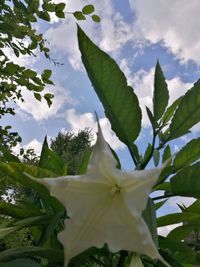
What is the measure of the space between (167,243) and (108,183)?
0.35 m

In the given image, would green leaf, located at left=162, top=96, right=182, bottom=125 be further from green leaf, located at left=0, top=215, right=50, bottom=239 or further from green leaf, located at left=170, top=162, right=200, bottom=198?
green leaf, located at left=0, top=215, right=50, bottom=239

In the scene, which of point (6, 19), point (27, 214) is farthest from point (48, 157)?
point (6, 19)

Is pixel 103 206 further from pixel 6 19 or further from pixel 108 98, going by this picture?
pixel 6 19

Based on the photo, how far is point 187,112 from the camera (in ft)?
3.21

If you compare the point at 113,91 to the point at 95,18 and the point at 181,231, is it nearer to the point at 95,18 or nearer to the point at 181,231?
the point at 181,231

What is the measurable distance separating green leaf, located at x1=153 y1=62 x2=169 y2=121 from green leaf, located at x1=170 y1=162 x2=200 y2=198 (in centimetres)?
16

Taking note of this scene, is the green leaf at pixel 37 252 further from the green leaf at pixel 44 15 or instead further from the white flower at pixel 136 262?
the green leaf at pixel 44 15

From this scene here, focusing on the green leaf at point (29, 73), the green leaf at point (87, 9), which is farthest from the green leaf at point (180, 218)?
the green leaf at point (87, 9)

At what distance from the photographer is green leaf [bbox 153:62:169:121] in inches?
39.9

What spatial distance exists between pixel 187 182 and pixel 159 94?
220 millimetres

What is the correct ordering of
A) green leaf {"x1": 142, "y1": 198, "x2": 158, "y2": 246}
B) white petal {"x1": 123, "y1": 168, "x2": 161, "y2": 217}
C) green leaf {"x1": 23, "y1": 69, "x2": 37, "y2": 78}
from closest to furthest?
white petal {"x1": 123, "y1": 168, "x2": 161, "y2": 217} → green leaf {"x1": 142, "y1": 198, "x2": 158, "y2": 246} → green leaf {"x1": 23, "y1": 69, "x2": 37, "y2": 78}

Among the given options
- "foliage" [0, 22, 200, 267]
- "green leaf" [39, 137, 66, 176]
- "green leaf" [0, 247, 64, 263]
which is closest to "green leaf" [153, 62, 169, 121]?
"foliage" [0, 22, 200, 267]

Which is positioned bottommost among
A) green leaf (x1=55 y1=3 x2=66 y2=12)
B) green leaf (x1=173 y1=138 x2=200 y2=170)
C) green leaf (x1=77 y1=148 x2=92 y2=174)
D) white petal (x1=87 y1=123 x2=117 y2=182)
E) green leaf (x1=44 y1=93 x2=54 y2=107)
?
white petal (x1=87 y1=123 x2=117 y2=182)

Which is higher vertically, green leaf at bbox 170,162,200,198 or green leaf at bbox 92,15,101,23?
green leaf at bbox 92,15,101,23
